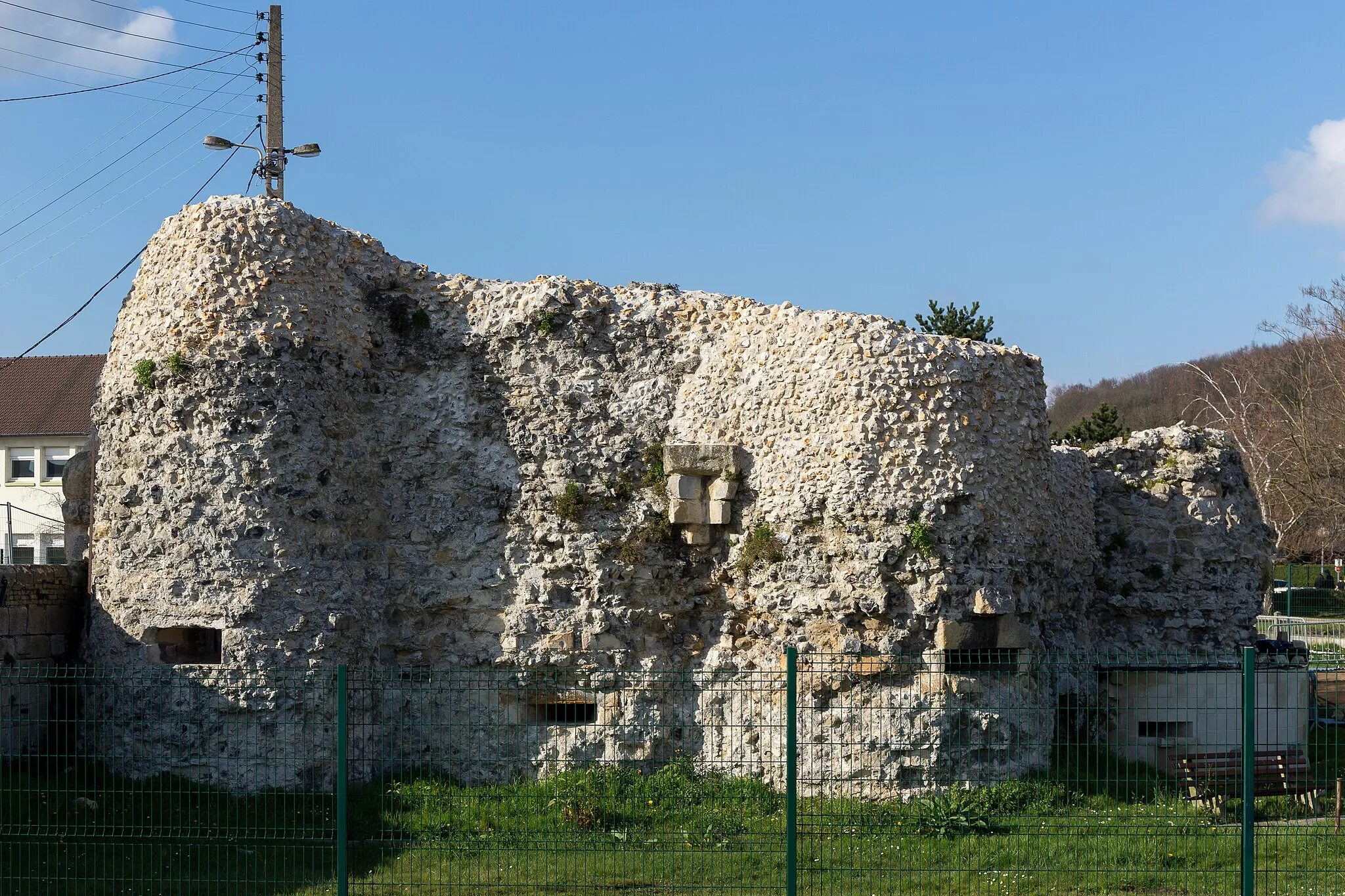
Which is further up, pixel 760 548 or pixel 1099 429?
pixel 1099 429

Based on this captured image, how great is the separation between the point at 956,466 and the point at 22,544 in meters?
27.9

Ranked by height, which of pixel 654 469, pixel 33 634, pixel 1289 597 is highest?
pixel 654 469

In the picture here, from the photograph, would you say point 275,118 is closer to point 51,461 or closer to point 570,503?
point 570,503

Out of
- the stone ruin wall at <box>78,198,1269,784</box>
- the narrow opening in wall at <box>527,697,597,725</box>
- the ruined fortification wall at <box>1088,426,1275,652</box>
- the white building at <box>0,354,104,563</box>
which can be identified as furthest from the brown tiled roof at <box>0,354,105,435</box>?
the ruined fortification wall at <box>1088,426,1275,652</box>

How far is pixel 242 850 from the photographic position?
10812mm

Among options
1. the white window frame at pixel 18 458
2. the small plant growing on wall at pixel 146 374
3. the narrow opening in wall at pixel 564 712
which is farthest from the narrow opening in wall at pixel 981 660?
the white window frame at pixel 18 458

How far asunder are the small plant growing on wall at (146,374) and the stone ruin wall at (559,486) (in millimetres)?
39

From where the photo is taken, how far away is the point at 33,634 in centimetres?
1311

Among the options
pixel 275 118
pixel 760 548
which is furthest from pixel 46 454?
pixel 760 548

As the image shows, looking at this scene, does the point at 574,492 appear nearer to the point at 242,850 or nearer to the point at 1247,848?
the point at 242,850

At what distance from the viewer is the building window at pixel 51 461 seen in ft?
119

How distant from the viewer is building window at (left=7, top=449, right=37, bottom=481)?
36281mm

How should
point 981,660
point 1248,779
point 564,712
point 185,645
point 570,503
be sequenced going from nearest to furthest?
point 1248,779 < point 981,660 < point 185,645 < point 564,712 < point 570,503

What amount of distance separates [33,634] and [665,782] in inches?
256
